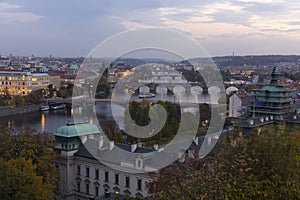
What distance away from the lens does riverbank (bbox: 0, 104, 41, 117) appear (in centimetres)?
3192

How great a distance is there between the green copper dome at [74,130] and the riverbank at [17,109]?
2094 cm

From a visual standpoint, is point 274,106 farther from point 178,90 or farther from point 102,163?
point 178,90

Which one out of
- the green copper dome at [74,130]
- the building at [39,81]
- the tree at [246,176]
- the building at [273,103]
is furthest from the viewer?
the building at [39,81]

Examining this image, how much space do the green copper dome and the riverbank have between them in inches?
824

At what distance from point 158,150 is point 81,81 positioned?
3532 cm

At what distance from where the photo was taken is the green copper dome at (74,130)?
11906mm

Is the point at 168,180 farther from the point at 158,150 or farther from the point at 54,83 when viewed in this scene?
the point at 54,83

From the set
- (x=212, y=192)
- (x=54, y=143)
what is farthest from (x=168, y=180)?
(x=54, y=143)

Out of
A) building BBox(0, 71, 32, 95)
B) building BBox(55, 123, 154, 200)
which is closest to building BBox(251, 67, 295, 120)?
building BBox(55, 123, 154, 200)

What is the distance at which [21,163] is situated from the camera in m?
9.38

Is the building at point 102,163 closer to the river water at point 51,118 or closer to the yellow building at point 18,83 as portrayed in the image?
A: the river water at point 51,118

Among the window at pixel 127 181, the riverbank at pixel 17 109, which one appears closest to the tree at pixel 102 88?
the riverbank at pixel 17 109

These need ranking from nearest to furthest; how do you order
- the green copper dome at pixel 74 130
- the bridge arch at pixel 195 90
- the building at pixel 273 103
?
the green copper dome at pixel 74 130, the building at pixel 273 103, the bridge arch at pixel 195 90

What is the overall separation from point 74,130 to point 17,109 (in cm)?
2285
